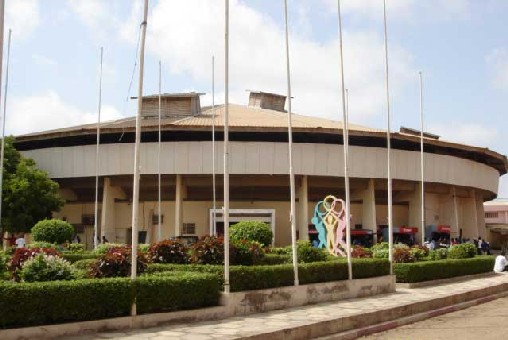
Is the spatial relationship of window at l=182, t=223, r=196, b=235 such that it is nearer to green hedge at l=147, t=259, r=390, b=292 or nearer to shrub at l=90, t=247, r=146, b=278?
green hedge at l=147, t=259, r=390, b=292

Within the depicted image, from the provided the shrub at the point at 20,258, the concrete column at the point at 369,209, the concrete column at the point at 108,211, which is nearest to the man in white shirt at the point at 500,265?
the concrete column at the point at 369,209

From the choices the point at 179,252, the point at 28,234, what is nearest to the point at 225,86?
the point at 179,252

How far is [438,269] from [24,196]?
964 inches

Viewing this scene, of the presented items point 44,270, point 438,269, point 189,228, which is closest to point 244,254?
point 44,270


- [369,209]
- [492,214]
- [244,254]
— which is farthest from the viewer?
[492,214]

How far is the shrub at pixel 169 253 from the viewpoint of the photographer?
48.0 feet

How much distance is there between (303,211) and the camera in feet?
128

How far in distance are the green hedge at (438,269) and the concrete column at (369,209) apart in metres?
15.8

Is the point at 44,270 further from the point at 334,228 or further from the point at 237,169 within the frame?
the point at 237,169

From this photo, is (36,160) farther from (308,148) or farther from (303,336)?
(303,336)

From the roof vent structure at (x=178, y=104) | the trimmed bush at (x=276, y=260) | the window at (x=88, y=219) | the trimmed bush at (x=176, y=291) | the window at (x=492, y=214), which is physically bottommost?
the trimmed bush at (x=176, y=291)

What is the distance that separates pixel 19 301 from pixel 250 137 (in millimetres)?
31240

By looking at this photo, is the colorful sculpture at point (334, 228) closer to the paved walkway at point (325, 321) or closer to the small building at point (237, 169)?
the paved walkway at point (325, 321)

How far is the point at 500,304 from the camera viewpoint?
16.2 m
